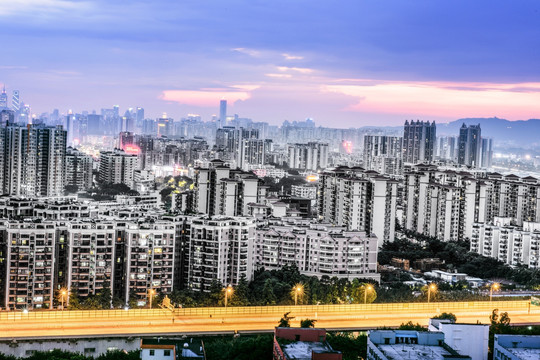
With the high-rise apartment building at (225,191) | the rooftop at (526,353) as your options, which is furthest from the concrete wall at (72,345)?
the high-rise apartment building at (225,191)

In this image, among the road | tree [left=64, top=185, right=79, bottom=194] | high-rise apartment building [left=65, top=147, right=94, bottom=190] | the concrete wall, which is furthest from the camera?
high-rise apartment building [left=65, top=147, right=94, bottom=190]

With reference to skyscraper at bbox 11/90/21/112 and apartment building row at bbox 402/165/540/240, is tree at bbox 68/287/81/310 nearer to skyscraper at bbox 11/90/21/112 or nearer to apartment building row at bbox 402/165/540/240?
apartment building row at bbox 402/165/540/240

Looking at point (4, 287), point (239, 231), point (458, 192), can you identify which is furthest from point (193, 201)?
point (4, 287)

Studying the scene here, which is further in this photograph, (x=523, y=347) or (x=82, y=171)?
(x=82, y=171)

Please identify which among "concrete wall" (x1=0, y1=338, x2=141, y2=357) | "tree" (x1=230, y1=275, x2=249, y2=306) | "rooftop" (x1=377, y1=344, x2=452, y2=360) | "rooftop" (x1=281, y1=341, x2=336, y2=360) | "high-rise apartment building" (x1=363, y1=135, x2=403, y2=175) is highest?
"high-rise apartment building" (x1=363, y1=135, x2=403, y2=175)

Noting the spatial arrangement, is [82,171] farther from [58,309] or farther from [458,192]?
[58,309]

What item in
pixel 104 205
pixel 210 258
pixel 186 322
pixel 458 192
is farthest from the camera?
pixel 458 192

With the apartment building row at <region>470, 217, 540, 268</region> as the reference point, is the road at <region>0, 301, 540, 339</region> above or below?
below

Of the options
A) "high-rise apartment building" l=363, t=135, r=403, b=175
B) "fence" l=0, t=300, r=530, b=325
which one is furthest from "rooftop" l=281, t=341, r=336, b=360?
"high-rise apartment building" l=363, t=135, r=403, b=175
